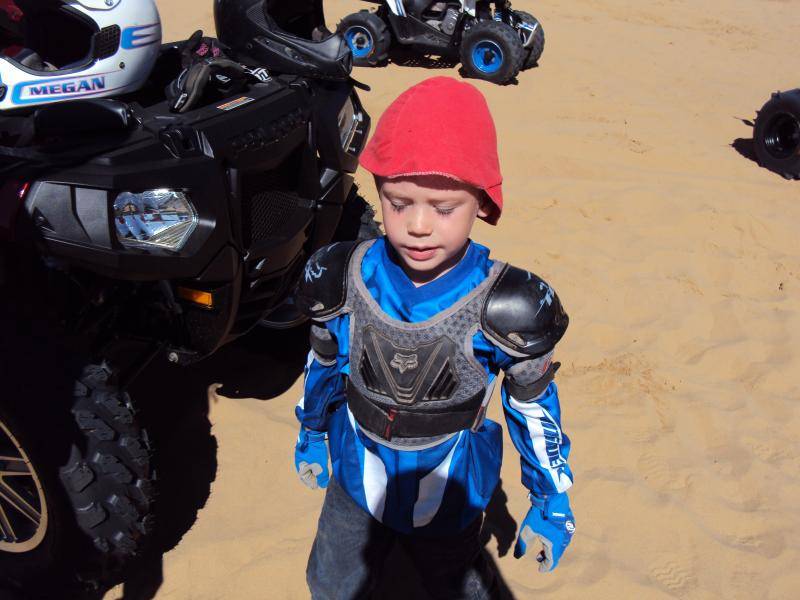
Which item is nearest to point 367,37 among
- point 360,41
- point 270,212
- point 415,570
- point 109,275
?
point 360,41

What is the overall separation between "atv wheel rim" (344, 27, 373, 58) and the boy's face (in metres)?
6.40

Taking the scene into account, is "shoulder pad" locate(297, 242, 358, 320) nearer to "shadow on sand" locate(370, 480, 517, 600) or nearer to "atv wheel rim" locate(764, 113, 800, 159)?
"shadow on sand" locate(370, 480, 517, 600)

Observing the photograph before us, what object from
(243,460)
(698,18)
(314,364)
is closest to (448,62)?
(698,18)

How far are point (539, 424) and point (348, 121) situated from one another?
1891 mm

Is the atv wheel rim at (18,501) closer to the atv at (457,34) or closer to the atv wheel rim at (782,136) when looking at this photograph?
the atv at (457,34)

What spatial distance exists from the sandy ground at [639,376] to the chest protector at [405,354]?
1.15 m

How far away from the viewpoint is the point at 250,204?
2.52 meters

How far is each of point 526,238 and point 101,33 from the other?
280 cm

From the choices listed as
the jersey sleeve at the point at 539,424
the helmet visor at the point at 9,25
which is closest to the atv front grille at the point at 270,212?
the jersey sleeve at the point at 539,424

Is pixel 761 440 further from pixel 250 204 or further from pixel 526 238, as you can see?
pixel 250 204

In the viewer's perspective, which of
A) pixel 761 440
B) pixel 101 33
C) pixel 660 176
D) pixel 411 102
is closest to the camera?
pixel 411 102

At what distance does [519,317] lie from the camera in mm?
1520

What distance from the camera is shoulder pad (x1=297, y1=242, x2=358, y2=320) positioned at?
166 cm

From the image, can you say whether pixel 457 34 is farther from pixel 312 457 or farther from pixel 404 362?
pixel 404 362
